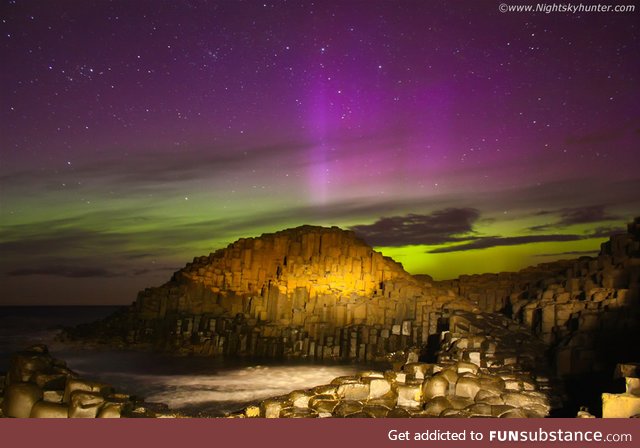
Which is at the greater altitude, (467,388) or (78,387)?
(467,388)

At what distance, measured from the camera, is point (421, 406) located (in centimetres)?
1141

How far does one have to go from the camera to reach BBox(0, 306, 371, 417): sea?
18891 millimetres

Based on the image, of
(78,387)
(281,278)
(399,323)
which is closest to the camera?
(78,387)

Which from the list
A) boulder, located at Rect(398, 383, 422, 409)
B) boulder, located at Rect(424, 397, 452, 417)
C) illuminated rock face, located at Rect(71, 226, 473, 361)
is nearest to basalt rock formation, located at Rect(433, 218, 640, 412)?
boulder, located at Rect(424, 397, 452, 417)

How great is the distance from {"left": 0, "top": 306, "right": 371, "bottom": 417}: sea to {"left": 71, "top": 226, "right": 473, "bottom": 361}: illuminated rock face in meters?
1.75

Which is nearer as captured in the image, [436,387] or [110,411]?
[110,411]

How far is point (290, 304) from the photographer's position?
31.4 meters

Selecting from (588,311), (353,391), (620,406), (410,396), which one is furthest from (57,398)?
(588,311)

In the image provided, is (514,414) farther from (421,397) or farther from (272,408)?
(272,408)

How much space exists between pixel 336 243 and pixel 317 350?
839cm

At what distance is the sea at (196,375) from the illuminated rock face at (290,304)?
175cm

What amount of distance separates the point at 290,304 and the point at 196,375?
8535 mm

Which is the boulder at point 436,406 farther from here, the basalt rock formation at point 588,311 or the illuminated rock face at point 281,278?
the illuminated rock face at point 281,278

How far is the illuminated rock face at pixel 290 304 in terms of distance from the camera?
92.0 feet
